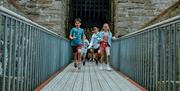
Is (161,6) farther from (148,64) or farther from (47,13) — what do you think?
(148,64)

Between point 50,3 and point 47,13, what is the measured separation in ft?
1.68

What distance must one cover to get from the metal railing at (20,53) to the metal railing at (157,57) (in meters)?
1.77

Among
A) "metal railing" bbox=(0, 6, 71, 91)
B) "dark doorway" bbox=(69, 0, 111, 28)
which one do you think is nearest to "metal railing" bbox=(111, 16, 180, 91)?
"metal railing" bbox=(0, 6, 71, 91)

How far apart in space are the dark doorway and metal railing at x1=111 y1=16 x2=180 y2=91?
13144mm

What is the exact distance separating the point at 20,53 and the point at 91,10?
17270mm

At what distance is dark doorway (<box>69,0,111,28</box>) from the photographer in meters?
22.1

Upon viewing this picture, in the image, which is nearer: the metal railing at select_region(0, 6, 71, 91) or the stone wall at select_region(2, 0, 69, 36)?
the metal railing at select_region(0, 6, 71, 91)

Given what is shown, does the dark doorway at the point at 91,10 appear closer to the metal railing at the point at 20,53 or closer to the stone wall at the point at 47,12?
the stone wall at the point at 47,12

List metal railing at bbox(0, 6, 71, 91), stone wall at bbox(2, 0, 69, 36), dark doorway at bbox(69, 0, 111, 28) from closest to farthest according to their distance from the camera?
metal railing at bbox(0, 6, 71, 91) → stone wall at bbox(2, 0, 69, 36) → dark doorway at bbox(69, 0, 111, 28)

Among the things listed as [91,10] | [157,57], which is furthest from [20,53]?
[91,10]

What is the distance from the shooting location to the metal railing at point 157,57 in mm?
4746

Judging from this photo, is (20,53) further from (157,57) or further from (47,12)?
(47,12)

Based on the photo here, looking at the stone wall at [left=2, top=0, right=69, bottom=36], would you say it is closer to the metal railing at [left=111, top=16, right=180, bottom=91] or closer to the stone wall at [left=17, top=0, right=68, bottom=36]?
the stone wall at [left=17, top=0, right=68, bottom=36]

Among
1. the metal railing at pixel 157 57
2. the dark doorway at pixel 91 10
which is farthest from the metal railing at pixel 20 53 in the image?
the dark doorway at pixel 91 10
